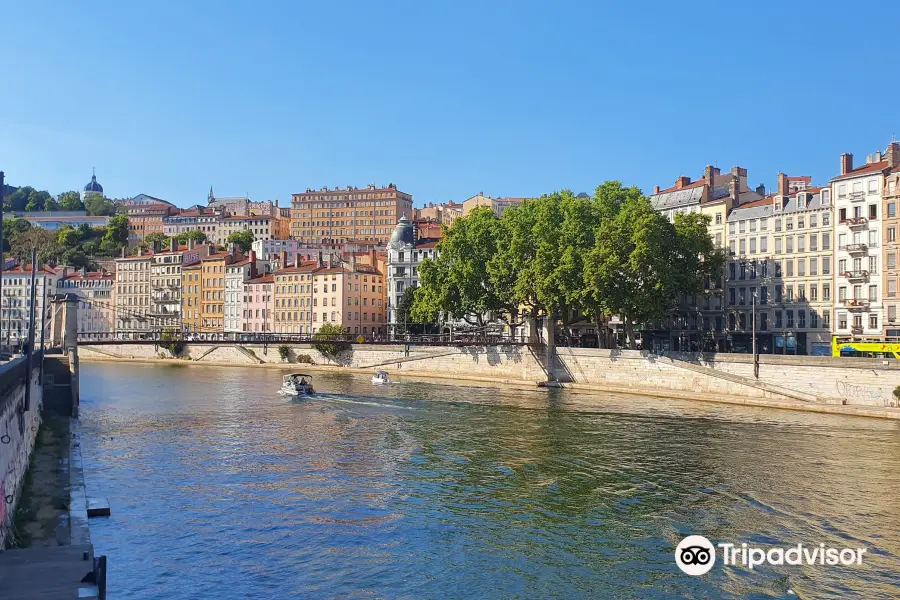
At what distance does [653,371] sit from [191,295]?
8269cm

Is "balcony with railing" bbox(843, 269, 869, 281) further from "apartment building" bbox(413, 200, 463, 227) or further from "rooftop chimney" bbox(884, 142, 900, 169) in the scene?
"apartment building" bbox(413, 200, 463, 227)

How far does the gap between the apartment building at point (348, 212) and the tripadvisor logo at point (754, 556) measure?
152m

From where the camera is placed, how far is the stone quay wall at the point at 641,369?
1882 inches

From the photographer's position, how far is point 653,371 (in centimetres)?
5994

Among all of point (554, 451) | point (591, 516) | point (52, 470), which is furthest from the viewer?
point (554, 451)

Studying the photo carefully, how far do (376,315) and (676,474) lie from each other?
258ft

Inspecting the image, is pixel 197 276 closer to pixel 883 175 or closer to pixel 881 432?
pixel 883 175

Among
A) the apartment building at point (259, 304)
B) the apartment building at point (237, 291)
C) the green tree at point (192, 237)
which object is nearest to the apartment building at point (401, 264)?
the apartment building at point (259, 304)

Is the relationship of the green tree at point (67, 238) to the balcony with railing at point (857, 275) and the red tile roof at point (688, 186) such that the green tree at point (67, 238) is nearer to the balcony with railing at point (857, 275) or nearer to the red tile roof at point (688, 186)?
the red tile roof at point (688, 186)

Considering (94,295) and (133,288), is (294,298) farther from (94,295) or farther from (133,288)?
(94,295)

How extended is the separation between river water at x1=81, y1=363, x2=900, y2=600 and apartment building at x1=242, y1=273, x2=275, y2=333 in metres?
64.6

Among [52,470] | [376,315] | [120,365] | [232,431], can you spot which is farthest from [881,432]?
[120,365]

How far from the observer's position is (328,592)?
18.8m

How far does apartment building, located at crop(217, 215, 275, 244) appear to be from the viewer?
609 feet
